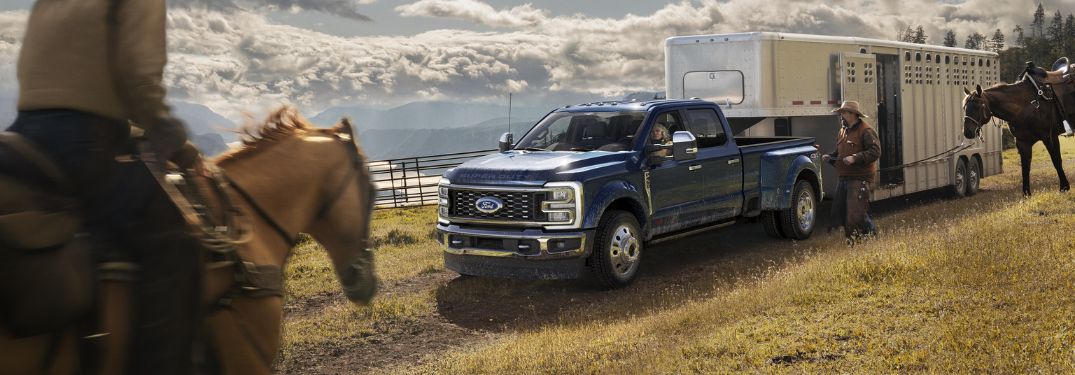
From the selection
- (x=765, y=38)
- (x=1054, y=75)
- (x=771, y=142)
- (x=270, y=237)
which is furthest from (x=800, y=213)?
(x=270, y=237)

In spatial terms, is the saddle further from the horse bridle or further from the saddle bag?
the saddle bag

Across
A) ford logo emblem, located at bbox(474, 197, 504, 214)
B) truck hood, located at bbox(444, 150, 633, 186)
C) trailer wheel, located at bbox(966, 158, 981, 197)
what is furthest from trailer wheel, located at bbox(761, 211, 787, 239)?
trailer wheel, located at bbox(966, 158, 981, 197)

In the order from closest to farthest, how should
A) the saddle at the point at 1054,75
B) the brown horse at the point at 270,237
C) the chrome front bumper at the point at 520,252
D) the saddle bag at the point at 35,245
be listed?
the saddle bag at the point at 35,245 → the brown horse at the point at 270,237 → the chrome front bumper at the point at 520,252 → the saddle at the point at 1054,75

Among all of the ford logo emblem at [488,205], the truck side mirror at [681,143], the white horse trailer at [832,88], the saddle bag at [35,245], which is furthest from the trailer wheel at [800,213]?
the saddle bag at [35,245]

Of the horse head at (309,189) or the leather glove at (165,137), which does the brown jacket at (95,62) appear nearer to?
the leather glove at (165,137)

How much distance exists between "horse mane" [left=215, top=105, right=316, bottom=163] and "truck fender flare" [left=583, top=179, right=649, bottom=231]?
18.0 feet

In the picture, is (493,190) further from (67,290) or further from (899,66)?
(899,66)

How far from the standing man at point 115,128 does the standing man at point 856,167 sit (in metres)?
9.17

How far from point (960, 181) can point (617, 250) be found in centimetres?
1176

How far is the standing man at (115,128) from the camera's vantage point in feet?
10.0

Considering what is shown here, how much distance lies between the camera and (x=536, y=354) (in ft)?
22.6

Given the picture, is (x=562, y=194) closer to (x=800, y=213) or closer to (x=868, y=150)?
(x=868, y=150)

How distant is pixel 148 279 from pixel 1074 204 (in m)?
12.5

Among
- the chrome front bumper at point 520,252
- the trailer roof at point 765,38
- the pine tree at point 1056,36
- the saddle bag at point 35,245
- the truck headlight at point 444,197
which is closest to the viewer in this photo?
the saddle bag at point 35,245
